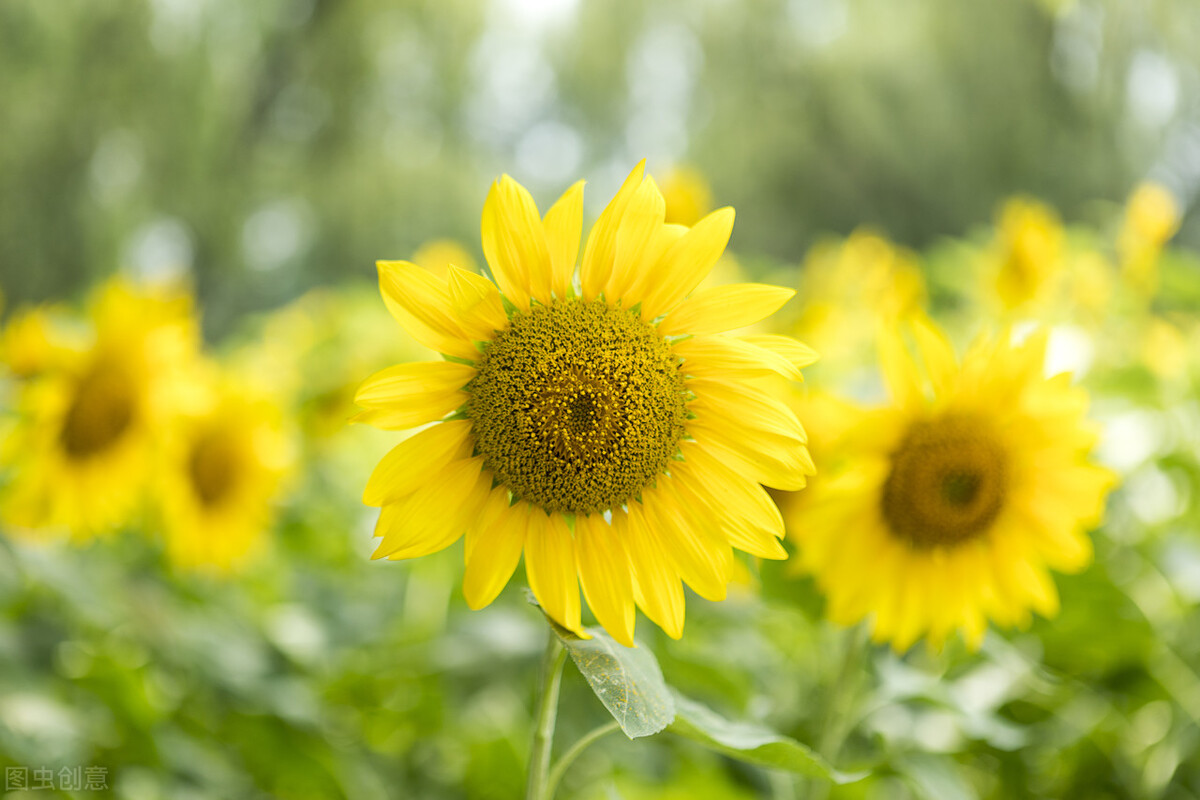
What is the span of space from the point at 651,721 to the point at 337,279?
5.23m

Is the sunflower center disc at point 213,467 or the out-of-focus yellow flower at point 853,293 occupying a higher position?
the out-of-focus yellow flower at point 853,293

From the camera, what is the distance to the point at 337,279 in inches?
210

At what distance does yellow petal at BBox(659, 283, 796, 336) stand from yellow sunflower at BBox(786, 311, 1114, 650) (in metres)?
0.27

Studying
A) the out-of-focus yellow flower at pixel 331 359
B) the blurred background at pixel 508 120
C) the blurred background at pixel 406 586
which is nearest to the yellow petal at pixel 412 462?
the blurred background at pixel 406 586

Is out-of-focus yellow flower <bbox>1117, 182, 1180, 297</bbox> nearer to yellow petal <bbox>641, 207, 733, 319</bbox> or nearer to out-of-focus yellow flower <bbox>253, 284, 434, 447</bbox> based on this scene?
out-of-focus yellow flower <bbox>253, 284, 434, 447</bbox>

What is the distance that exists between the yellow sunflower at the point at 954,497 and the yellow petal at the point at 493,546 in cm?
32

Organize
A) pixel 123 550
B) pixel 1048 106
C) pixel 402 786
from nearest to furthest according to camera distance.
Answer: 1. pixel 402 786
2. pixel 123 550
3. pixel 1048 106

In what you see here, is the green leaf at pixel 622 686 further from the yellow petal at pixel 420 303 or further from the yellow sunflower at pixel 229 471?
the yellow sunflower at pixel 229 471

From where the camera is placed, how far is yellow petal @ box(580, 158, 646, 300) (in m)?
0.49

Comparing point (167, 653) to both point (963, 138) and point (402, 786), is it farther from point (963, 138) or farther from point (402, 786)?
point (963, 138)

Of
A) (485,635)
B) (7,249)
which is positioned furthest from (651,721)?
(7,249)

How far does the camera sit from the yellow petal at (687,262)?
1.61ft

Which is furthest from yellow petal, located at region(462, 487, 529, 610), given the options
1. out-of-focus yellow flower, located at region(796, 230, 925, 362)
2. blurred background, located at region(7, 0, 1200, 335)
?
blurred background, located at region(7, 0, 1200, 335)

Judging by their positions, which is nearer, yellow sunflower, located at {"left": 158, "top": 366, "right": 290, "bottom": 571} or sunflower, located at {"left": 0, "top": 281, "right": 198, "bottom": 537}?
sunflower, located at {"left": 0, "top": 281, "right": 198, "bottom": 537}
